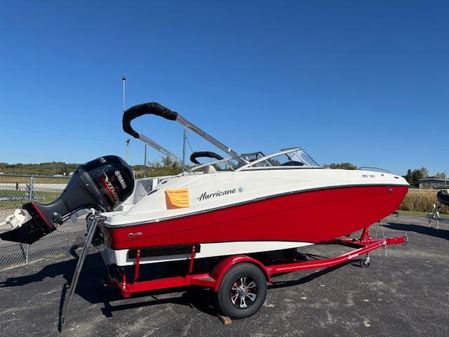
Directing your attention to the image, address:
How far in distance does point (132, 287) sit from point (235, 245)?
131cm

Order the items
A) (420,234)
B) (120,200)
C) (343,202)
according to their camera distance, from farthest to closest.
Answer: (420,234) → (343,202) → (120,200)

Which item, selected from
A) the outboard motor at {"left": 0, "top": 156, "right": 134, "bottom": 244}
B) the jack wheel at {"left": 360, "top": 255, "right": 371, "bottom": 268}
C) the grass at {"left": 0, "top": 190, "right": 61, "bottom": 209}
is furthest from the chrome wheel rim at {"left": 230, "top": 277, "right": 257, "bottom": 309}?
the grass at {"left": 0, "top": 190, "right": 61, "bottom": 209}

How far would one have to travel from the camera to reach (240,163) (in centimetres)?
588

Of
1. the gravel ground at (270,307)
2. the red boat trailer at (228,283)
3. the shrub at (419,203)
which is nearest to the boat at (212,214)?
the red boat trailer at (228,283)

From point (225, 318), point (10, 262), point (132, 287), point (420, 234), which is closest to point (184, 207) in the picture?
point (132, 287)

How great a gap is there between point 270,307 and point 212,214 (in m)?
1.50

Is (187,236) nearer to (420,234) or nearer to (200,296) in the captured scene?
(200,296)

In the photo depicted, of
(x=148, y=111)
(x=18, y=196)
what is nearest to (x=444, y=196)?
(x=148, y=111)

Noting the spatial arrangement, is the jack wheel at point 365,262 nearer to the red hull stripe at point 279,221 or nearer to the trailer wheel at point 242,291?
the red hull stripe at point 279,221

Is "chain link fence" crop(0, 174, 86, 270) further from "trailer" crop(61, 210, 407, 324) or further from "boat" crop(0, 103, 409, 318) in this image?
"trailer" crop(61, 210, 407, 324)

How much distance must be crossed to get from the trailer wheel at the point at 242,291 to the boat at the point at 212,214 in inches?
0.5

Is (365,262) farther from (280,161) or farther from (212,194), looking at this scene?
(212,194)

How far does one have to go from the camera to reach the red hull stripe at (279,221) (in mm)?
4695

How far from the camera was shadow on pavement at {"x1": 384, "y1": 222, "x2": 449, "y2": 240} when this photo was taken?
1182cm
